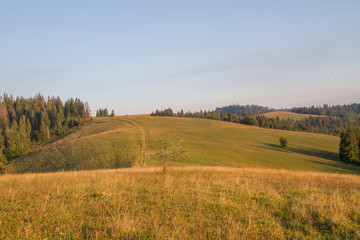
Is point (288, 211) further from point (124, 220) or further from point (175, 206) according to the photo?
point (124, 220)

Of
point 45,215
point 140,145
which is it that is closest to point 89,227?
point 45,215

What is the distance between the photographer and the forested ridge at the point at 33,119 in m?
74.2

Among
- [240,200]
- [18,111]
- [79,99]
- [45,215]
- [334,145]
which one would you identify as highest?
[79,99]

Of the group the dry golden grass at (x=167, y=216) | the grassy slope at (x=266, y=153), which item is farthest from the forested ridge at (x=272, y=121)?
the dry golden grass at (x=167, y=216)

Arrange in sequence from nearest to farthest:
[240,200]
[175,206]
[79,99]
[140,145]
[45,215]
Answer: [45,215]
[175,206]
[240,200]
[140,145]
[79,99]

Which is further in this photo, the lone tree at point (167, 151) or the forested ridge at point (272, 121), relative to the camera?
the forested ridge at point (272, 121)

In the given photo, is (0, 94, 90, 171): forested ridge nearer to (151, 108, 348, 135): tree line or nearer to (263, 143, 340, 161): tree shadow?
(151, 108, 348, 135): tree line

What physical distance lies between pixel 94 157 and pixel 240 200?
40714 millimetres

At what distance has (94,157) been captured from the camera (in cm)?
4125

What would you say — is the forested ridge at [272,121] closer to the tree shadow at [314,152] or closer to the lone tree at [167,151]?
the tree shadow at [314,152]

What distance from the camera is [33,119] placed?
9888 centimetres

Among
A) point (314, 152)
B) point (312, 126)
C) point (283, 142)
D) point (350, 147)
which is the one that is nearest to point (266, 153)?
point (283, 142)

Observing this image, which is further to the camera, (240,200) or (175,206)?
(240,200)

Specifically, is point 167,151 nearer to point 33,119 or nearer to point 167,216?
point 167,216
